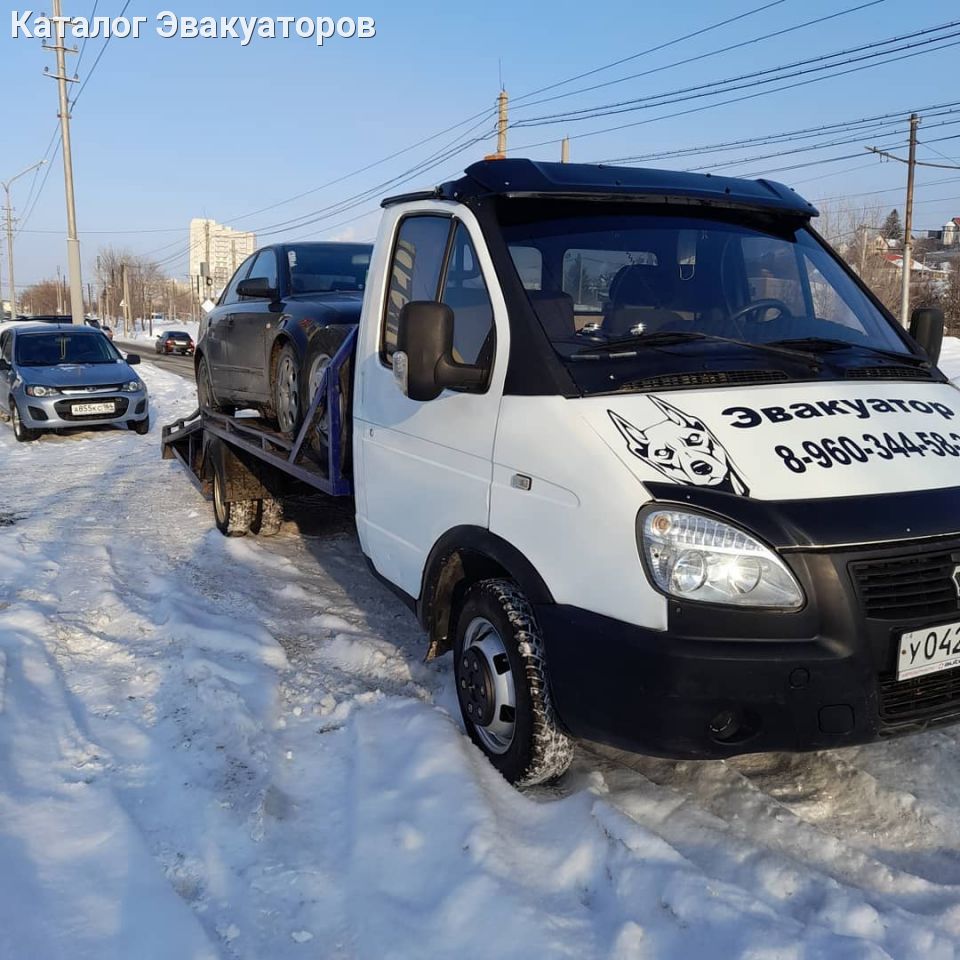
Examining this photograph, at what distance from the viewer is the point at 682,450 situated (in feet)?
9.26

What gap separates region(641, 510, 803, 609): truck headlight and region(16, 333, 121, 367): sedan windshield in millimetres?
13670

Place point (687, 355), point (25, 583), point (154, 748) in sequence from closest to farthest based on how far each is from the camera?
1. point (687, 355)
2. point (154, 748)
3. point (25, 583)

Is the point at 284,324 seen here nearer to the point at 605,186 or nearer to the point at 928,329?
the point at 605,186

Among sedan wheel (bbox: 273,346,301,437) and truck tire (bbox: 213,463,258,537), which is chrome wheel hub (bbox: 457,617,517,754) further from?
truck tire (bbox: 213,463,258,537)

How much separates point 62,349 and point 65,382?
141 centimetres

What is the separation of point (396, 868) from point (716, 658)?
3.94ft

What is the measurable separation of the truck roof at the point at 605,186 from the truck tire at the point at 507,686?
155 cm

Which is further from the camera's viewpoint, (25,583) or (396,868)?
(25,583)

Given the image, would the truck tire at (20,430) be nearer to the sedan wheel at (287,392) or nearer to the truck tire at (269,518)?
the truck tire at (269,518)

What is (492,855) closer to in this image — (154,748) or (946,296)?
(154,748)

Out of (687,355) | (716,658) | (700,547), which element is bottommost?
(716,658)

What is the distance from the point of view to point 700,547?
8.64 feet

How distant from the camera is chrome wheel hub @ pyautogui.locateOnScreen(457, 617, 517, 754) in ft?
10.9

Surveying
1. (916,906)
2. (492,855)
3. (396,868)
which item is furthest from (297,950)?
(916,906)
